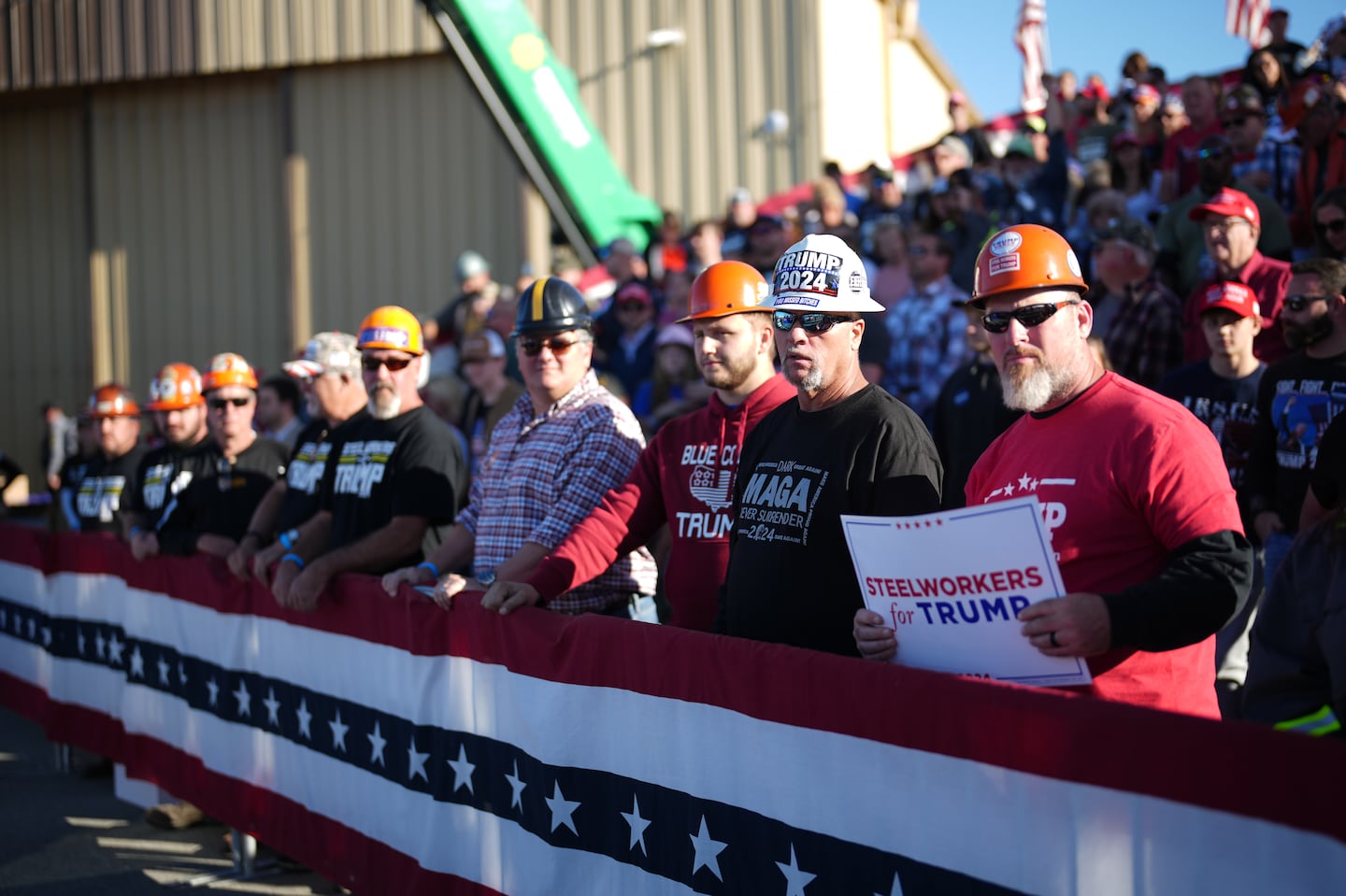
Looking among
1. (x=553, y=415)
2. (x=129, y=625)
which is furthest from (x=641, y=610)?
(x=129, y=625)

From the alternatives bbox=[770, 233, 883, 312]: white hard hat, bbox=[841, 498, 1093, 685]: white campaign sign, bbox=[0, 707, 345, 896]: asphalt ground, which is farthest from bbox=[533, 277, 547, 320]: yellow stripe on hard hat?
bbox=[0, 707, 345, 896]: asphalt ground

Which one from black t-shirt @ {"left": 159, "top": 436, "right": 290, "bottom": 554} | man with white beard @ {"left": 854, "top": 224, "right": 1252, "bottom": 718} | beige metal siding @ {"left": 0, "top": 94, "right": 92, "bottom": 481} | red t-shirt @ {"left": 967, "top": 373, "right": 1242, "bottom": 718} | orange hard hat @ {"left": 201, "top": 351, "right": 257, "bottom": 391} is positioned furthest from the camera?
beige metal siding @ {"left": 0, "top": 94, "right": 92, "bottom": 481}

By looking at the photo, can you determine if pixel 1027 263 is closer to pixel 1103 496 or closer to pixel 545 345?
pixel 1103 496

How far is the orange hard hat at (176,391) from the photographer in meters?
8.06

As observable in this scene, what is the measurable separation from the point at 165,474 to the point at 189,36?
15203 mm

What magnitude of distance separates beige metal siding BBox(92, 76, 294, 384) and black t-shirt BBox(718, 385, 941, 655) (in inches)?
726

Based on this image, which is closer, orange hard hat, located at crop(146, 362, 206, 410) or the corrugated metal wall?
orange hard hat, located at crop(146, 362, 206, 410)

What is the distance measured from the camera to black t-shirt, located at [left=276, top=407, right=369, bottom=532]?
641 cm

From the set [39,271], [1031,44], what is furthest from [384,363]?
[39,271]

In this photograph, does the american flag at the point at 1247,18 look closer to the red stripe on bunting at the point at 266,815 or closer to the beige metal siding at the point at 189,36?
the beige metal siding at the point at 189,36

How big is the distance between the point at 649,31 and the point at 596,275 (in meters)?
5.57

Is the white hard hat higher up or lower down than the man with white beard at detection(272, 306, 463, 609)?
higher up

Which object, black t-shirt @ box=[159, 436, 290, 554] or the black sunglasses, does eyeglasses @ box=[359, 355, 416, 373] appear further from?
black t-shirt @ box=[159, 436, 290, 554]

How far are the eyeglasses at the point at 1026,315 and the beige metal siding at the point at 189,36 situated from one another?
57.9 feet
